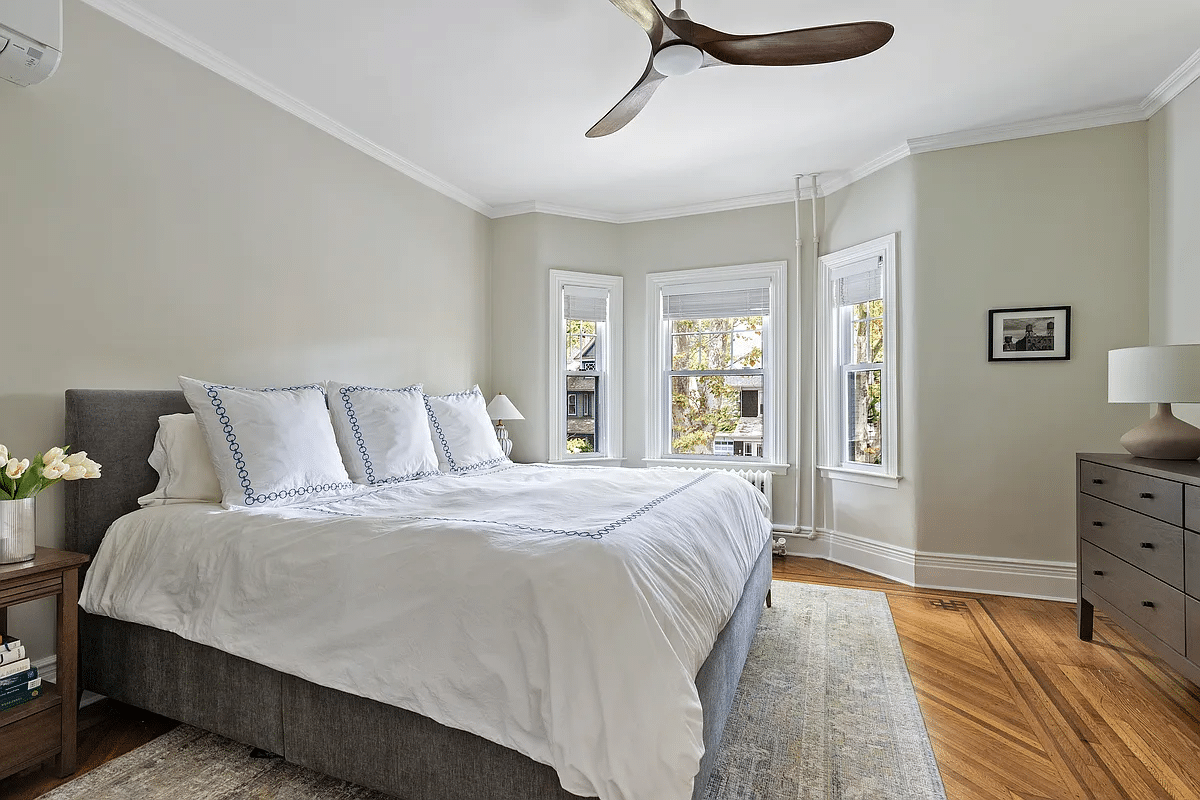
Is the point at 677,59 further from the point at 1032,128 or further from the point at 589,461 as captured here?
the point at 589,461

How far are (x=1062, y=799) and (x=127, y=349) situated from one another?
3526 mm

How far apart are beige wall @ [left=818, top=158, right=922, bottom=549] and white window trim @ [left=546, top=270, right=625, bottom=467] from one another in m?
1.75

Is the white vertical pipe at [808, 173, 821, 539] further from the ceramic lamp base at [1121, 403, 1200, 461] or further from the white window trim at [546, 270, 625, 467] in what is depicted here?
the ceramic lamp base at [1121, 403, 1200, 461]

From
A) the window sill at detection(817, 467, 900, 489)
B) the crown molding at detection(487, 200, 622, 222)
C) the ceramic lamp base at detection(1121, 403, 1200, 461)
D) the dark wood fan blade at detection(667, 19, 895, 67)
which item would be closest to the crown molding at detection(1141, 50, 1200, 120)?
the ceramic lamp base at detection(1121, 403, 1200, 461)

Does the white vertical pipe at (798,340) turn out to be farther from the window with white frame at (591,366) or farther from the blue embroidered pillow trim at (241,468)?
the blue embroidered pillow trim at (241,468)

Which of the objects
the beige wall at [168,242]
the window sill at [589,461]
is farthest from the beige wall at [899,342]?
the beige wall at [168,242]

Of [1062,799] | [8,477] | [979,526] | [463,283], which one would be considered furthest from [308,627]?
[979,526]

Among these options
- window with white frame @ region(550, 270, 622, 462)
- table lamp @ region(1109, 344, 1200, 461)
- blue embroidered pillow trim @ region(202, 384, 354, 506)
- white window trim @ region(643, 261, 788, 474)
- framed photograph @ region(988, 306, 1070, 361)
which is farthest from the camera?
window with white frame @ region(550, 270, 622, 462)

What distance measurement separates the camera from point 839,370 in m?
4.37

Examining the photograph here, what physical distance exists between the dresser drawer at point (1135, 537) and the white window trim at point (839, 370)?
1116 millimetres

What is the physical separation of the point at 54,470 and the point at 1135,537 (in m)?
3.88

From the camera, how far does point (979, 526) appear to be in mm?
3625

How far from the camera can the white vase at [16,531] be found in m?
1.77

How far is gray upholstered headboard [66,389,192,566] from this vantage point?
2174 mm
